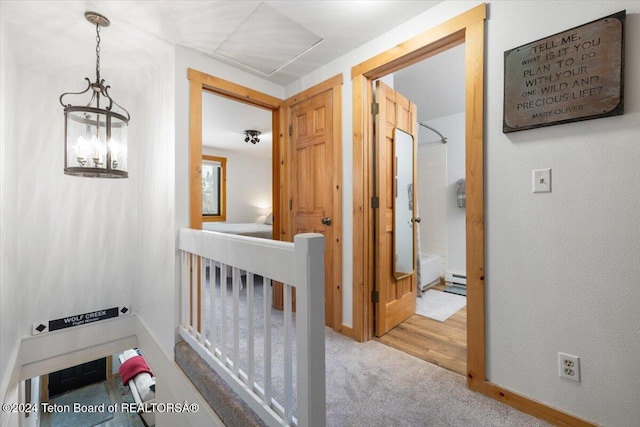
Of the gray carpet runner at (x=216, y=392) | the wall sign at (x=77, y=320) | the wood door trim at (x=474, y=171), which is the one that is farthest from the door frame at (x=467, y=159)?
the wall sign at (x=77, y=320)

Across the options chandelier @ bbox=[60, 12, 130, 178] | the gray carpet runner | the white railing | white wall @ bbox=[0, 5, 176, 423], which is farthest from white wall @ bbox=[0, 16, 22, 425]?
the white railing

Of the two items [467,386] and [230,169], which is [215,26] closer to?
[467,386]

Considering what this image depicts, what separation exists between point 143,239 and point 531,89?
10.7 ft

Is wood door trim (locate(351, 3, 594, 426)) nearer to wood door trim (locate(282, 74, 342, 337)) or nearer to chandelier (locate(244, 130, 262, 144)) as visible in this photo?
wood door trim (locate(282, 74, 342, 337))

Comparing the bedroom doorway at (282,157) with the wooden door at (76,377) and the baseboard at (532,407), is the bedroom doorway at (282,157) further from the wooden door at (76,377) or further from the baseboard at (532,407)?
the wooden door at (76,377)

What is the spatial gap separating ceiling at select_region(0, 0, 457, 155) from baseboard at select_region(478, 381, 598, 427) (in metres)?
2.25

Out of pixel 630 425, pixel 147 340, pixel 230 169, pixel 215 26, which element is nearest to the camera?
pixel 630 425

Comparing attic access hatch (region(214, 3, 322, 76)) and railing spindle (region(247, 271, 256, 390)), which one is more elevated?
attic access hatch (region(214, 3, 322, 76))

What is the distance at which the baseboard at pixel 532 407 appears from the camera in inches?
49.7

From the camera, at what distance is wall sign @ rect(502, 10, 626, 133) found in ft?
3.78

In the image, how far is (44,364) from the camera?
2.42m

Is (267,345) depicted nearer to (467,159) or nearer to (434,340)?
(467,159)

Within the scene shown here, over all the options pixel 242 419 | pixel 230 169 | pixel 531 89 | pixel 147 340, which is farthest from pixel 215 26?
pixel 230 169

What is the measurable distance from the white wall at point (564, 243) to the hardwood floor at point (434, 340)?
442 millimetres
